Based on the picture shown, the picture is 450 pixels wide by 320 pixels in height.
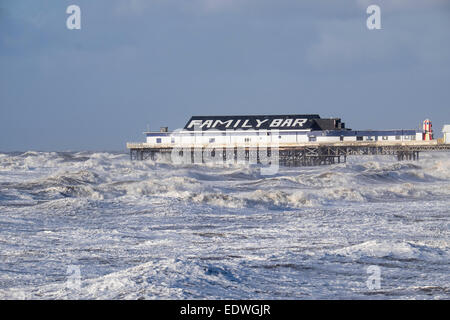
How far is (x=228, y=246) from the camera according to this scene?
58.1 feet

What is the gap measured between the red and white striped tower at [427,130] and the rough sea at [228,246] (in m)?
45.3

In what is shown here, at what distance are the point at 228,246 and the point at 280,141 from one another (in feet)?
196

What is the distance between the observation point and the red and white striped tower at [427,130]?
7812cm

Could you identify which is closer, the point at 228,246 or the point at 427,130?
the point at 228,246

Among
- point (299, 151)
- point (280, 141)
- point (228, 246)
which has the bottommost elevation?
point (228, 246)

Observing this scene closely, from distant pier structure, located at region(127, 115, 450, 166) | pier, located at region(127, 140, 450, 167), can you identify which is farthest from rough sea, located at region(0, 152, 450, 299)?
distant pier structure, located at region(127, 115, 450, 166)

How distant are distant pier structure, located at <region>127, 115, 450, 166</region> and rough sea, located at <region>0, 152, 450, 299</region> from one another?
41654 mm

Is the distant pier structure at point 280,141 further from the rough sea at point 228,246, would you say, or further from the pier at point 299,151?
the rough sea at point 228,246

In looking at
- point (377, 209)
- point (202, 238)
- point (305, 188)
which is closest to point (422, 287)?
point (202, 238)

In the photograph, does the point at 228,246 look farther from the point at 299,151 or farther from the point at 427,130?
the point at 427,130

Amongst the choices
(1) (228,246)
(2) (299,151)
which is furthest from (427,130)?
(1) (228,246)

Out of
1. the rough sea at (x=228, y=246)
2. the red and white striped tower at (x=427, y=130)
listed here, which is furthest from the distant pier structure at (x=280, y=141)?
the rough sea at (x=228, y=246)

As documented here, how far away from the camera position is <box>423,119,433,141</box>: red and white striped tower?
7812 centimetres

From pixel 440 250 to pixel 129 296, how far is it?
322 inches
